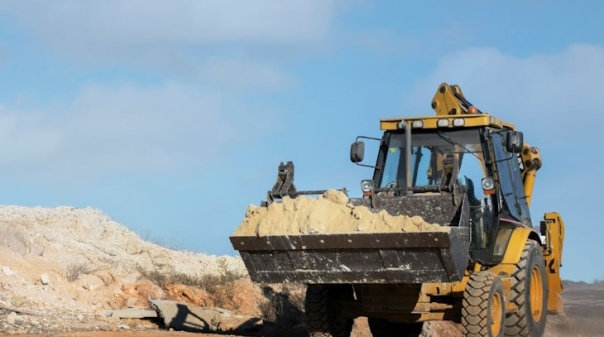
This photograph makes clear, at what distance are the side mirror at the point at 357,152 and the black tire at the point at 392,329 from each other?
7.94 ft

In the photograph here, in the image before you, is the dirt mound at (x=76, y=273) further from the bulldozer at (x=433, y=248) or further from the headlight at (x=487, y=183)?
the headlight at (x=487, y=183)

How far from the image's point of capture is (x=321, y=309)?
11.0 m

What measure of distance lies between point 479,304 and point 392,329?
3332 millimetres

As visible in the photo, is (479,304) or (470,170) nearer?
(479,304)

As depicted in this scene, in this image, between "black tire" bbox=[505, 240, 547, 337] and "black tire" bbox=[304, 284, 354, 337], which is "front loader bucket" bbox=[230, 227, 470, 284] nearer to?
"black tire" bbox=[304, 284, 354, 337]

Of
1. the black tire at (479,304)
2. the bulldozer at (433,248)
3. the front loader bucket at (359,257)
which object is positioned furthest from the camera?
the black tire at (479,304)

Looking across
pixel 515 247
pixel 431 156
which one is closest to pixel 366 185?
pixel 431 156

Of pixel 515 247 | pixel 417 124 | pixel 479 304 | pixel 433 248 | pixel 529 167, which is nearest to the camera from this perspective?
pixel 433 248

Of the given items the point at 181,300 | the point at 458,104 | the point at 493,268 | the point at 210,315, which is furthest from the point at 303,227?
the point at 181,300

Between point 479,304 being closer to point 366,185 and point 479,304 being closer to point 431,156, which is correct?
point 366,185

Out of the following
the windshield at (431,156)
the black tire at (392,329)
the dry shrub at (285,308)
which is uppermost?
the windshield at (431,156)

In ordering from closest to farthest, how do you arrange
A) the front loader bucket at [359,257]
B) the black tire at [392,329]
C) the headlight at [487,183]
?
the front loader bucket at [359,257], the headlight at [487,183], the black tire at [392,329]

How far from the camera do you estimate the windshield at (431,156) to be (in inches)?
435

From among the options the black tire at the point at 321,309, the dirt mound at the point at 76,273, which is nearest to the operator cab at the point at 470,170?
the black tire at the point at 321,309
